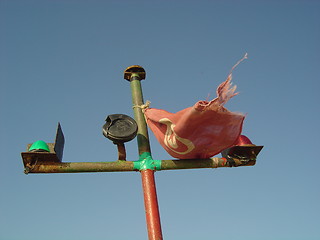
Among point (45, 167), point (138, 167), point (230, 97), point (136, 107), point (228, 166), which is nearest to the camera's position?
point (230, 97)

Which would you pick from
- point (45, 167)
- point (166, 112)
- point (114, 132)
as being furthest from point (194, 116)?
point (45, 167)

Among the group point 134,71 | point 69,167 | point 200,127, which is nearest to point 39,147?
point 69,167

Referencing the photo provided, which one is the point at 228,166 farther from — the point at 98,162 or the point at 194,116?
the point at 98,162

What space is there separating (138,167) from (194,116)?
1.28 metres

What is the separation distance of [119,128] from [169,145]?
0.76 meters

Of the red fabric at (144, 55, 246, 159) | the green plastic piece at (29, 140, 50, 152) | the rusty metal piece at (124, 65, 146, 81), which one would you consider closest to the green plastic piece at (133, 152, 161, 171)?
the red fabric at (144, 55, 246, 159)

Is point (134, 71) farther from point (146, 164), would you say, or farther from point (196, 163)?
point (196, 163)

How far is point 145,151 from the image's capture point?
16.6 ft

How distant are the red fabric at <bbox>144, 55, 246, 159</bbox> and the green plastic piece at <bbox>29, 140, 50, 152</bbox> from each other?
1523 mm

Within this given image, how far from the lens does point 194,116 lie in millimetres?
4000

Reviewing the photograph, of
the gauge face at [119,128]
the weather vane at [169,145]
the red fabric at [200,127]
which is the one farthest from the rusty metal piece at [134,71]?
the gauge face at [119,128]

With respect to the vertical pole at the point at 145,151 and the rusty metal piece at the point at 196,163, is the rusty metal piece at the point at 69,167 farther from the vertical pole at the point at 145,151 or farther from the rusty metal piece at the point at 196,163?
the rusty metal piece at the point at 196,163

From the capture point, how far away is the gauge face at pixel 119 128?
4.82m

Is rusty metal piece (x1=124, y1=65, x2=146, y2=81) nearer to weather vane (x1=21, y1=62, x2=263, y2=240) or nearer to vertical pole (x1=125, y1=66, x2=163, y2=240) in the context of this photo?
vertical pole (x1=125, y1=66, x2=163, y2=240)
